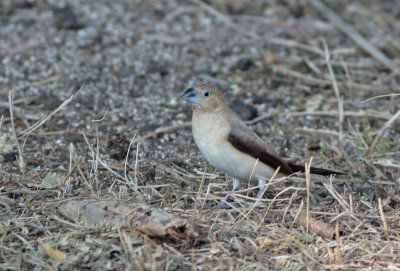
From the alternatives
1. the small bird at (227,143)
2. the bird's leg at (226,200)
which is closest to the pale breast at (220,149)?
the small bird at (227,143)

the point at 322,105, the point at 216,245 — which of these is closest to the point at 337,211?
the point at 216,245

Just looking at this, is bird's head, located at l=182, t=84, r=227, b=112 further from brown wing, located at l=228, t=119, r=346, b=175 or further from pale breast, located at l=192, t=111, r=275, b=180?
brown wing, located at l=228, t=119, r=346, b=175

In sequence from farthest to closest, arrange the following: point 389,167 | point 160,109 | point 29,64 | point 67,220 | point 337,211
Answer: point 29,64
point 160,109
point 389,167
point 337,211
point 67,220

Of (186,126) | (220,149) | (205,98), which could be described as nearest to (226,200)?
(220,149)

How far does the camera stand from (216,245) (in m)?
3.70

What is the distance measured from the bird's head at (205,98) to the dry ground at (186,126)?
626mm

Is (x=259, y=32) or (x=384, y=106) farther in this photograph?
(x=259, y=32)

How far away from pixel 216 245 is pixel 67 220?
1.01 metres

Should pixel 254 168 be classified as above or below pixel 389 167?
above

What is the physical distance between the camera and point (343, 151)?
5609mm

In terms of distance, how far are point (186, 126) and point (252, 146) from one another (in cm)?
143

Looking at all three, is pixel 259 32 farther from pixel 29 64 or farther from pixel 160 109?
pixel 29 64

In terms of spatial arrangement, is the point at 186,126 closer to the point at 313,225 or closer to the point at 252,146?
the point at 252,146

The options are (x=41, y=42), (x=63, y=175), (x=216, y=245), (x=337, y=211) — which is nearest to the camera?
(x=216, y=245)
